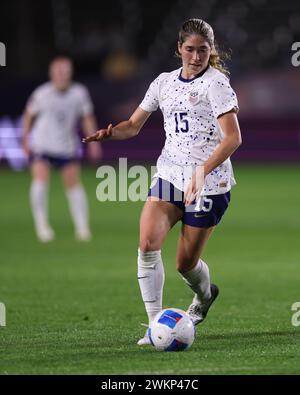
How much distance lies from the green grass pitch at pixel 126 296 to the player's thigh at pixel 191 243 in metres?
0.57

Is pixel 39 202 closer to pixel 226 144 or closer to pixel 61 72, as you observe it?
pixel 61 72

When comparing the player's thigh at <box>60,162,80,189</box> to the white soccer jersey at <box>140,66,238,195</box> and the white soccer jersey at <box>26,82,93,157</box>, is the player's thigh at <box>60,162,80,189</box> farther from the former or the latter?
the white soccer jersey at <box>140,66,238,195</box>

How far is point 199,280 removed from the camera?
7.67 metres

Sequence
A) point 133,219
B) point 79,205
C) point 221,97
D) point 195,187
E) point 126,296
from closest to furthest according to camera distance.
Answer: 1. point 195,187
2. point 221,97
3. point 126,296
4. point 79,205
5. point 133,219

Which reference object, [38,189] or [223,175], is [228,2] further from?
[223,175]

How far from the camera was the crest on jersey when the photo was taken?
278 inches

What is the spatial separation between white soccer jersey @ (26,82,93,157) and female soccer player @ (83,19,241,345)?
7.63 meters

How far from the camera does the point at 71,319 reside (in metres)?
8.33

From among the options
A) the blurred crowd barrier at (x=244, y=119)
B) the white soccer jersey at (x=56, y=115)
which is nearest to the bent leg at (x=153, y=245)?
the white soccer jersey at (x=56, y=115)

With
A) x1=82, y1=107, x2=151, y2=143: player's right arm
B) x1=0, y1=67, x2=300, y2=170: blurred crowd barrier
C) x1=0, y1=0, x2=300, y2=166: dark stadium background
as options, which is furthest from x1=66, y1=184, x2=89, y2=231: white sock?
x1=0, y1=0, x2=300, y2=166: dark stadium background

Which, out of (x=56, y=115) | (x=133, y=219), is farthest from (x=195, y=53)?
(x=133, y=219)

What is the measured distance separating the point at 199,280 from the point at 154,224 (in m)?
0.91
